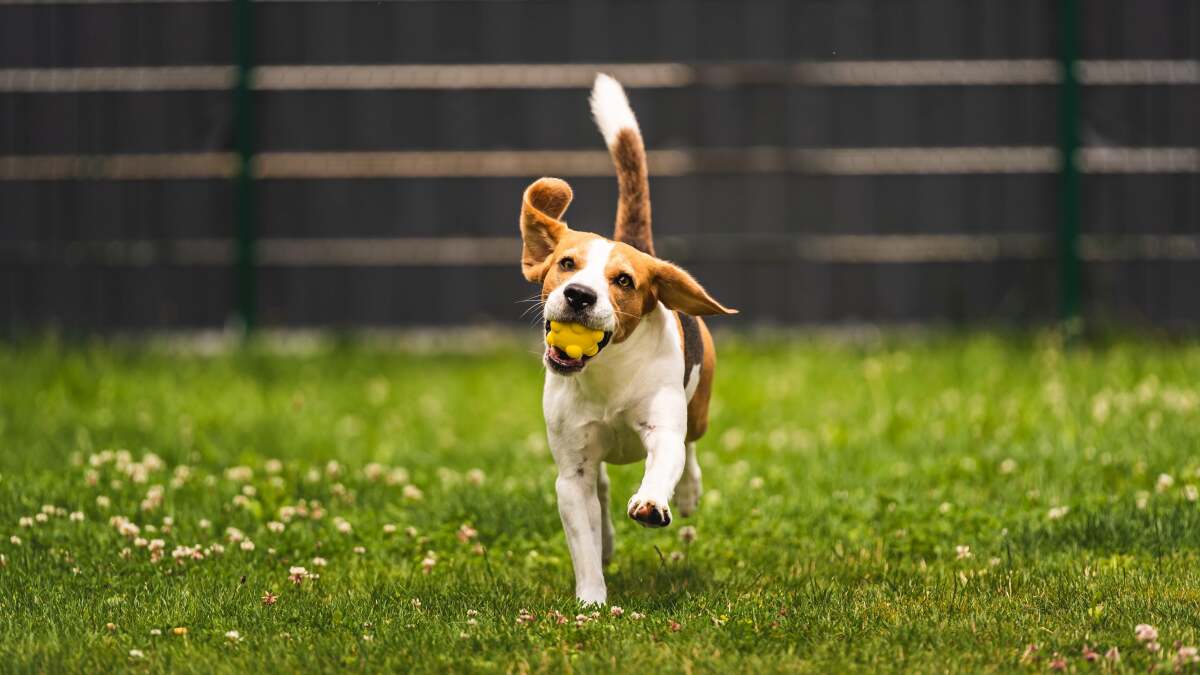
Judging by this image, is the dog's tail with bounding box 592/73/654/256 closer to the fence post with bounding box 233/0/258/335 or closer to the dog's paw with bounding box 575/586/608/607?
the dog's paw with bounding box 575/586/608/607

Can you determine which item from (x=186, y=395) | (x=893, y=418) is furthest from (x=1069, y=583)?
(x=186, y=395)

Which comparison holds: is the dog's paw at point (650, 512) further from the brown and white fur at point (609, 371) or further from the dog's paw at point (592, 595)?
the dog's paw at point (592, 595)

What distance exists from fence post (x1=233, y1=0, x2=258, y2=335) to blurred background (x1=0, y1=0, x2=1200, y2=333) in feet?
0.07

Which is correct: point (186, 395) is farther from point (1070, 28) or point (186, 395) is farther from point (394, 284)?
point (1070, 28)

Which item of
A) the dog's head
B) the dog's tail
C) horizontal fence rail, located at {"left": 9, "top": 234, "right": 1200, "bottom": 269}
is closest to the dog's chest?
the dog's head

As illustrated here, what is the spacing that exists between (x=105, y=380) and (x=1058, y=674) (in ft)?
20.4

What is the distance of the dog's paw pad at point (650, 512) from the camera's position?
13.0 feet

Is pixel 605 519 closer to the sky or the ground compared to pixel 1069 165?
closer to the ground

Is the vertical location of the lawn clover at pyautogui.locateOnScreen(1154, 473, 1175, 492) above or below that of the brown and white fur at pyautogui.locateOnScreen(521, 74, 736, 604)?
below

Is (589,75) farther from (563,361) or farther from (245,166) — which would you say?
(563,361)

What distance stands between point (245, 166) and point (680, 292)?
671cm

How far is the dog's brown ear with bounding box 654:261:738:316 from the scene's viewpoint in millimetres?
4336

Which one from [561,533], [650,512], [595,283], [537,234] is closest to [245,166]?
[561,533]

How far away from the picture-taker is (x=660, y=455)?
13.9ft
